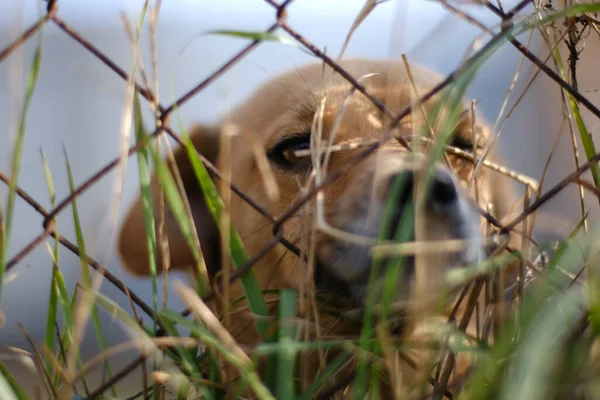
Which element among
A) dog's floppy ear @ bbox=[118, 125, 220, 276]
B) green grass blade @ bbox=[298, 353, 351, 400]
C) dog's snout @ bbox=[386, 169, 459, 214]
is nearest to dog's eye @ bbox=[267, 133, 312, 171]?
dog's floppy ear @ bbox=[118, 125, 220, 276]

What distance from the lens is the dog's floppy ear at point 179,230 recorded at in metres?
1.75

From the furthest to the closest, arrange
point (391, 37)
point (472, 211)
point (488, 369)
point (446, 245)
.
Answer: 1. point (472, 211)
2. point (391, 37)
3. point (446, 245)
4. point (488, 369)

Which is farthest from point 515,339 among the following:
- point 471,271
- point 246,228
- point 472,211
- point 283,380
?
point 246,228

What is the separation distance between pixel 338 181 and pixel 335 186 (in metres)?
0.01

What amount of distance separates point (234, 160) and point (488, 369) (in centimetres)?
120

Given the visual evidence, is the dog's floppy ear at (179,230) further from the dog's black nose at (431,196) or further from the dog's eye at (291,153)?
the dog's black nose at (431,196)

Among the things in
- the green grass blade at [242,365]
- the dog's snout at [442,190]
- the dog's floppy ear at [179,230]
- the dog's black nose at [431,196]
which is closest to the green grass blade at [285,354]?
the green grass blade at [242,365]

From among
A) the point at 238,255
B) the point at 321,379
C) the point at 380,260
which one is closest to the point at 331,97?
the point at 380,260

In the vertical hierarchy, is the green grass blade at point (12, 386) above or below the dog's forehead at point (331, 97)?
below

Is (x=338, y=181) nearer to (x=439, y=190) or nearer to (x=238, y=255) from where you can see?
(x=439, y=190)

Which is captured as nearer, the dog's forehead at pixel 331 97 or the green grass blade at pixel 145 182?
the green grass blade at pixel 145 182

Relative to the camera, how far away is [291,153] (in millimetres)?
1621

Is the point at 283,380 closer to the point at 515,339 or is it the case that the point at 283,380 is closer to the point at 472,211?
the point at 515,339

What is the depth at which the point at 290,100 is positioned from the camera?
1.71 m
